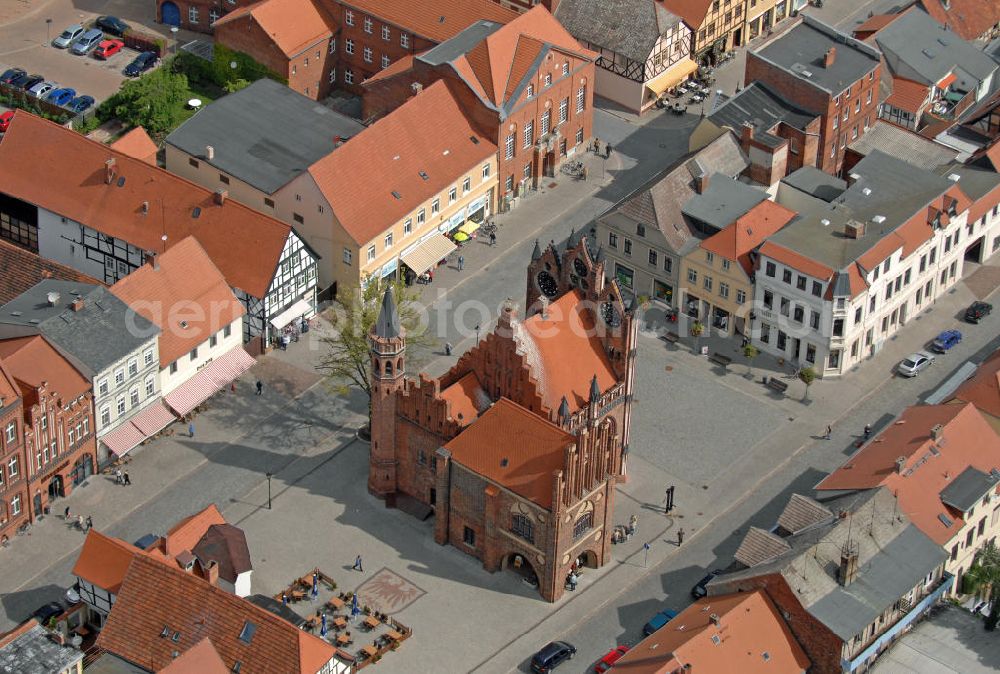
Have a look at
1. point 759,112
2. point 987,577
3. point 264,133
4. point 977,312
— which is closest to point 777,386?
point 977,312

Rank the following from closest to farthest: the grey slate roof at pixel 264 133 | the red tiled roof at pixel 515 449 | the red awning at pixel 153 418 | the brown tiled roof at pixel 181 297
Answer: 1. the red tiled roof at pixel 515 449
2. the red awning at pixel 153 418
3. the brown tiled roof at pixel 181 297
4. the grey slate roof at pixel 264 133

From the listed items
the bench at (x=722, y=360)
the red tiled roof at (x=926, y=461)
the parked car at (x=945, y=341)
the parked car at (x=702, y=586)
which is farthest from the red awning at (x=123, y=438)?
the parked car at (x=945, y=341)

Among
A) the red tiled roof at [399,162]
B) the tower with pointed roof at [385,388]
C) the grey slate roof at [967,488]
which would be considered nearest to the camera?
the grey slate roof at [967,488]

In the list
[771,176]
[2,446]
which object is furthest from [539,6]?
[2,446]

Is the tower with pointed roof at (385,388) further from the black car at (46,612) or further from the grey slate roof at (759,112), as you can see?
the grey slate roof at (759,112)

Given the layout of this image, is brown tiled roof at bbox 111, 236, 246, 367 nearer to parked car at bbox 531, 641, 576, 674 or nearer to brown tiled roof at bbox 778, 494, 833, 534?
parked car at bbox 531, 641, 576, 674

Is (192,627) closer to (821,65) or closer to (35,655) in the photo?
(35,655)
